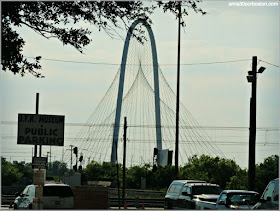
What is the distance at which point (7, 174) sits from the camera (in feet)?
383

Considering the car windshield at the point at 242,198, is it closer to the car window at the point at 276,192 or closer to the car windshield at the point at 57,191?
the car window at the point at 276,192

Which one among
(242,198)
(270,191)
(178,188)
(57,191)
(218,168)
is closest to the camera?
(270,191)

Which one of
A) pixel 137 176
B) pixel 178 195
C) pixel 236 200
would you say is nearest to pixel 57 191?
pixel 178 195

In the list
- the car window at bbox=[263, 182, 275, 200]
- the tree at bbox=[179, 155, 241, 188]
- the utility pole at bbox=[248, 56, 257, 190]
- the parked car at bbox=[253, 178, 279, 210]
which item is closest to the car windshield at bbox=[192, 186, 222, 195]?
the utility pole at bbox=[248, 56, 257, 190]

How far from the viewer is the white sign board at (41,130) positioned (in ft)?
65.7

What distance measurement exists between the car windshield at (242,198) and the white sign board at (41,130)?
21.5 ft

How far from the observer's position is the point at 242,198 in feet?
77.7

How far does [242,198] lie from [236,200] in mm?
299

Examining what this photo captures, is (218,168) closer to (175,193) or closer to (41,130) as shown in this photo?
(175,193)

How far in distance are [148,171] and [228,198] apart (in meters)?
94.0

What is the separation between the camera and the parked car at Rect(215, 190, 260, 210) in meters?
22.8

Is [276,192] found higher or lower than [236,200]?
higher

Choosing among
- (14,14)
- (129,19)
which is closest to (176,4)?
(129,19)

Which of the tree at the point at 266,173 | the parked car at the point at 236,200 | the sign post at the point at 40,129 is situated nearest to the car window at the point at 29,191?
the sign post at the point at 40,129
